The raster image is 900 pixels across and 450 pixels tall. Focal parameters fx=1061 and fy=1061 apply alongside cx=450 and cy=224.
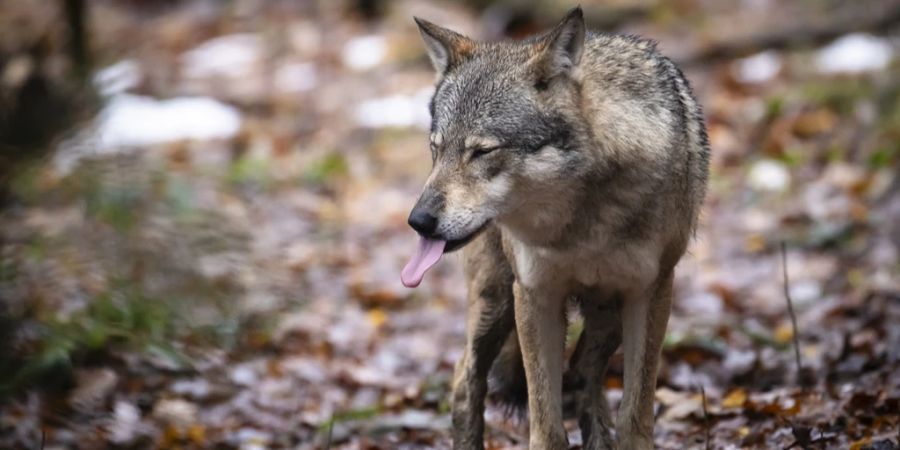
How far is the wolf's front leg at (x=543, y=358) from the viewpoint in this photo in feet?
17.1

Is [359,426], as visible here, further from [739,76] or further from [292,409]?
[739,76]

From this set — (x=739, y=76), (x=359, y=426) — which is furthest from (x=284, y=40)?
(x=359, y=426)

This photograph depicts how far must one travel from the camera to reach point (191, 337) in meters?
7.84

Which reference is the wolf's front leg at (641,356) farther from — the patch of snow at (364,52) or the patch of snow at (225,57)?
the patch of snow at (225,57)

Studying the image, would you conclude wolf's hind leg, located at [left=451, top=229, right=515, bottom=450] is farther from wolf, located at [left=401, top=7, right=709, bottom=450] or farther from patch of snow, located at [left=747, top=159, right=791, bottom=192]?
patch of snow, located at [left=747, top=159, right=791, bottom=192]

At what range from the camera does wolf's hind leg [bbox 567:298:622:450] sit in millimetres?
5699

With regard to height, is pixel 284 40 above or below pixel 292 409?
above

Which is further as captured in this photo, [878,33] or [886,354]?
[878,33]

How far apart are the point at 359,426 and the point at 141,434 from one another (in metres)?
1.36

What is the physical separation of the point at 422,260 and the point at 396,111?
10.6m

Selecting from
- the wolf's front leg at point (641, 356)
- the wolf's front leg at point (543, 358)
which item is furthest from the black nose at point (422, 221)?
the wolf's front leg at point (641, 356)

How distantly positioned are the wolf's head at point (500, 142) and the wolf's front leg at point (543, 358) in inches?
22.7

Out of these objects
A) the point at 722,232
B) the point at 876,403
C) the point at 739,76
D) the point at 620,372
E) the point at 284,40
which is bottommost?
the point at 876,403

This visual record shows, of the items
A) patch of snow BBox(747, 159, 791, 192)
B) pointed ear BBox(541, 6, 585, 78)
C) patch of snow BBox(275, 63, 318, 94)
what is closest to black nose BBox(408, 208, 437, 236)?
pointed ear BBox(541, 6, 585, 78)
